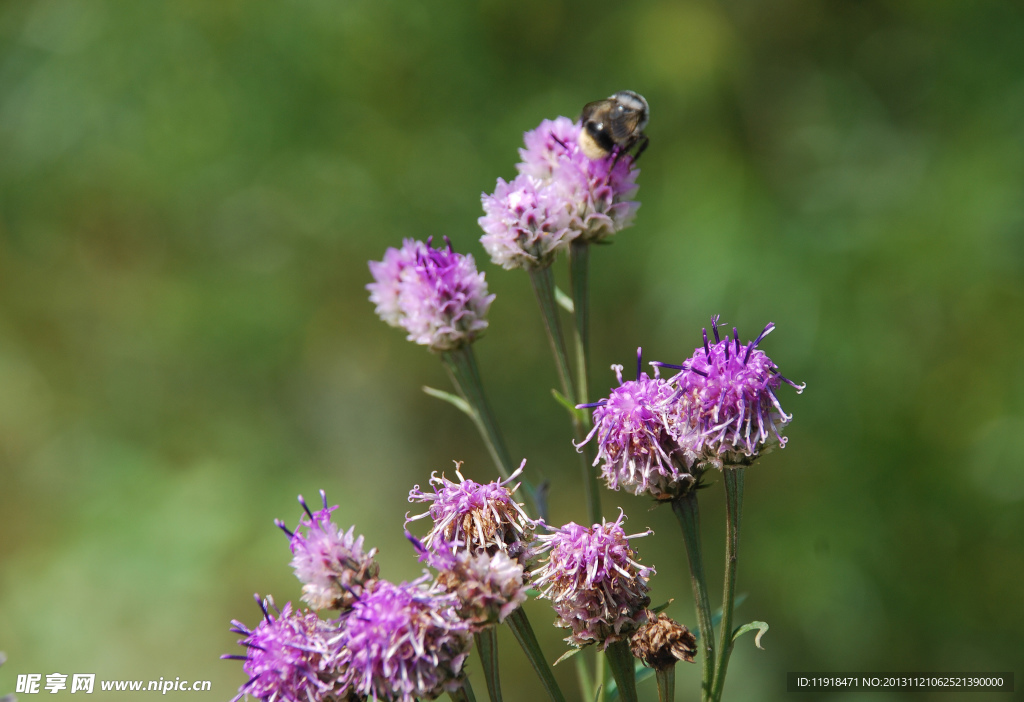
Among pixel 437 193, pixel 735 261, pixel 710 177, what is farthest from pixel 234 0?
pixel 735 261

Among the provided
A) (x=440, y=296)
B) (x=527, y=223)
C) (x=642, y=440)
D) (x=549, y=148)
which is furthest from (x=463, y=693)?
(x=549, y=148)

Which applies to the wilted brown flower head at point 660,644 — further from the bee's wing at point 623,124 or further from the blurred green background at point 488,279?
the blurred green background at point 488,279

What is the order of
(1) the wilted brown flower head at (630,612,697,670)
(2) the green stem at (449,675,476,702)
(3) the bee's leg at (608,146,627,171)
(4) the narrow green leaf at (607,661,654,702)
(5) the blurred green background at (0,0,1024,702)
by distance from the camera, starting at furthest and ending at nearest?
(5) the blurred green background at (0,0,1024,702), (3) the bee's leg at (608,146,627,171), (4) the narrow green leaf at (607,661,654,702), (1) the wilted brown flower head at (630,612,697,670), (2) the green stem at (449,675,476,702)

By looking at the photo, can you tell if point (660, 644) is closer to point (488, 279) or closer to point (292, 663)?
point (292, 663)

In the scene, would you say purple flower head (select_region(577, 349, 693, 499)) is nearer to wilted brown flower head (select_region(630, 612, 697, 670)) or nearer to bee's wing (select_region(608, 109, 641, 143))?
wilted brown flower head (select_region(630, 612, 697, 670))

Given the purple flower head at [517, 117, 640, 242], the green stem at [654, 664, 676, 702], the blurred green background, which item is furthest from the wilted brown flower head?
the blurred green background

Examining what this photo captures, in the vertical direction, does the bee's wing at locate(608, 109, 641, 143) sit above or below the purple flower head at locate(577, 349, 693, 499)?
above

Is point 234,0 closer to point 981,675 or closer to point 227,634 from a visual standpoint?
point 227,634
